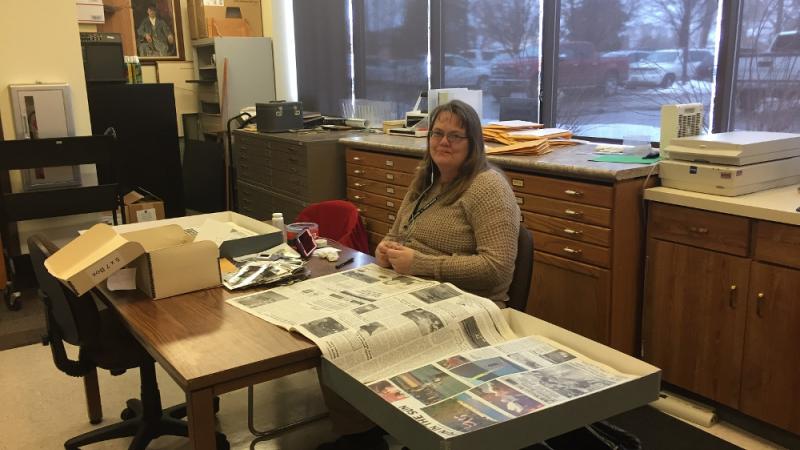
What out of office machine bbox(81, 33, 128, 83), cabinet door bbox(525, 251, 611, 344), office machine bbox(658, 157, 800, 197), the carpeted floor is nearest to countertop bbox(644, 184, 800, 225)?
office machine bbox(658, 157, 800, 197)

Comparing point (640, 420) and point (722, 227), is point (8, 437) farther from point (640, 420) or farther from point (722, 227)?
point (722, 227)

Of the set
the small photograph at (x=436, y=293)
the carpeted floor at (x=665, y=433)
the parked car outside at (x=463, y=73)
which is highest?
the parked car outside at (x=463, y=73)

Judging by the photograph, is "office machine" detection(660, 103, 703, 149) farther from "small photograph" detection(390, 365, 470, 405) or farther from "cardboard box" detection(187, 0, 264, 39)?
"cardboard box" detection(187, 0, 264, 39)

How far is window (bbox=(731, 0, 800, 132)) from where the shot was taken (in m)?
2.89

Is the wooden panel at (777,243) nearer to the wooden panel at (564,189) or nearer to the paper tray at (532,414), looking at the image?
the wooden panel at (564,189)

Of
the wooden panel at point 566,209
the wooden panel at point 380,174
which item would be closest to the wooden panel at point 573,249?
the wooden panel at point 566,209

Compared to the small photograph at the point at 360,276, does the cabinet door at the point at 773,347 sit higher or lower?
lower

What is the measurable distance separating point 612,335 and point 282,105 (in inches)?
125

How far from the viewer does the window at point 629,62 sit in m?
3.28

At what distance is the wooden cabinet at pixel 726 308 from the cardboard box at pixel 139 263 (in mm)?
1743

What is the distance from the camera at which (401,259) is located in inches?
79.0

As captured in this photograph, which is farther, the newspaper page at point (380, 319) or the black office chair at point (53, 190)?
the black office chair at point (53, 190)

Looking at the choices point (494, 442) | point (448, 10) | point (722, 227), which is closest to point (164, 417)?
point (494, 442)

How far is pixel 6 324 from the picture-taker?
3799 mm
